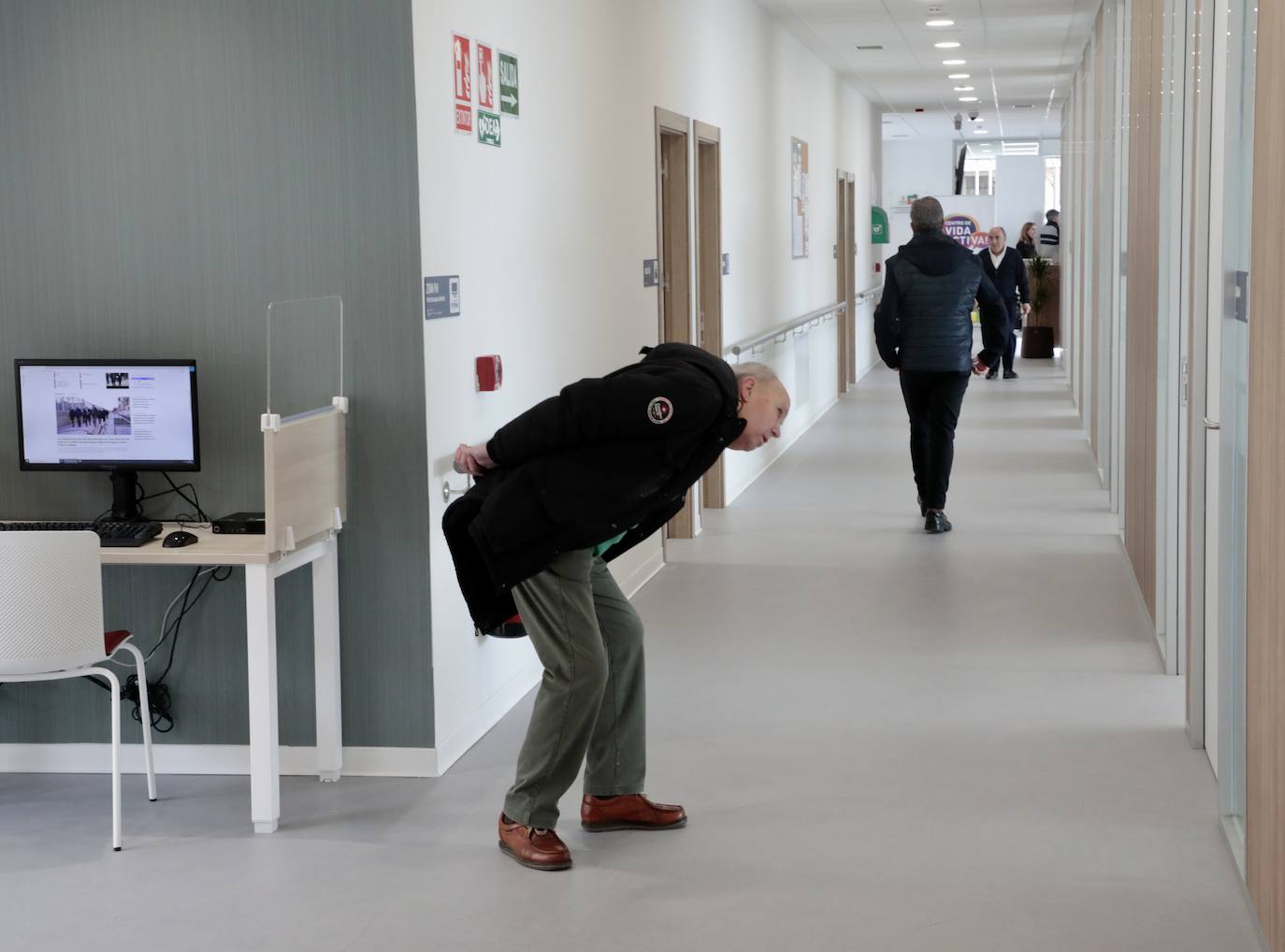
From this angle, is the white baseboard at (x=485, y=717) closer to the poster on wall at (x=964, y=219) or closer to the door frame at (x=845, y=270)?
the door frame at (x=845, y=270)

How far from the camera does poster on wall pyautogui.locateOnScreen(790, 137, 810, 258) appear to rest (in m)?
11.4

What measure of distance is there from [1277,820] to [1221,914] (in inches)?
18.7

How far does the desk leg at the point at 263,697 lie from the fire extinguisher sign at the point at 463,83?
1.49 m

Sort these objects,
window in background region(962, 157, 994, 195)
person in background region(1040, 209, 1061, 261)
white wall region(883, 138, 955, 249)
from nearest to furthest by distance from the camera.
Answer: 1. person in background region(1040, 209, 1061, 261)
2. white wall region(883, 138, 955, 249)
3. window in background region(962, 157, 994, 195)

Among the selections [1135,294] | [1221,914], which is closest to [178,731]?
[1221,914]

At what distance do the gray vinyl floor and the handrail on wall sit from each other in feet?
9.45

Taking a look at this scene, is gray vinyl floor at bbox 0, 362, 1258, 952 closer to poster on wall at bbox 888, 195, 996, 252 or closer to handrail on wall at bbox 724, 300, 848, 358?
handrail on wall at bbox 724, 300, 848, 358

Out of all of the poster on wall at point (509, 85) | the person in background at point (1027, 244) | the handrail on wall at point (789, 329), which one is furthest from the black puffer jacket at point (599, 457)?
the person in background at point (1027, 244)

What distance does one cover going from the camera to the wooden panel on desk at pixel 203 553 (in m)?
3.71

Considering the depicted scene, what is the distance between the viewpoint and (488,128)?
182 inches

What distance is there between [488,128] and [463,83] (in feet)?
0.82

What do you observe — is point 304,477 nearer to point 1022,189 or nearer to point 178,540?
point 178,540

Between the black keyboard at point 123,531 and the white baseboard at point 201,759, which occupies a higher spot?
the black keyboard at point 123,531

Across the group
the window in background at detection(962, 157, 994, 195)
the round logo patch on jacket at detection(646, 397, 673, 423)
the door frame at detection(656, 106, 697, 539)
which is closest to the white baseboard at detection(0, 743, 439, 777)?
the round logo patch on jacket at detection(646, 397, 673, 423)
